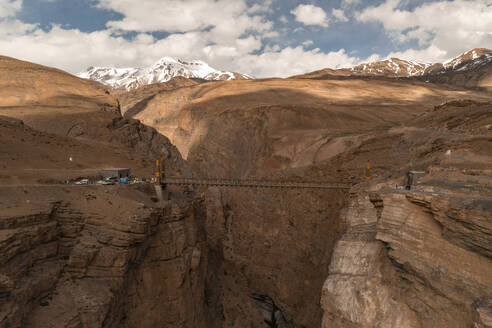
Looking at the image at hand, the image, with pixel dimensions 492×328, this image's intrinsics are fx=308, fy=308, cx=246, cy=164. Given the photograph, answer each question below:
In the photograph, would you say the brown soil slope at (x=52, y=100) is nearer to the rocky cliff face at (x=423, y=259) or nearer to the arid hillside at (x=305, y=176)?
the arid hillside at (x=305, y=176)

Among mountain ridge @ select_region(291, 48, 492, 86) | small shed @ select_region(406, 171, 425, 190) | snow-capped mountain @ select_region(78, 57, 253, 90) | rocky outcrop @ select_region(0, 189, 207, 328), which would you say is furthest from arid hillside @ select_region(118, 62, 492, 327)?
snow-capped mountain @ select_region(78, 57, 253, 90)

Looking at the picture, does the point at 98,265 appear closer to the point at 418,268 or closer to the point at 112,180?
the point at 112,180

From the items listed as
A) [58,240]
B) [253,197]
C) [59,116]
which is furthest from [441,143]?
[59,116]

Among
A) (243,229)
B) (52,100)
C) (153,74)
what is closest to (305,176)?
(243,229)

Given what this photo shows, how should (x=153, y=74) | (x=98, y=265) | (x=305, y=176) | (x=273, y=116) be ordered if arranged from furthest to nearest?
1. (x=153, y=74)
2. (x=273, y=116)
3. (x=305, y=176)
4. (x=98, y=265)

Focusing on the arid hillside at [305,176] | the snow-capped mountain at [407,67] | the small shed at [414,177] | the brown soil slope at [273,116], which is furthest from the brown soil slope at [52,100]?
the snow-capped mountain at [407,67]

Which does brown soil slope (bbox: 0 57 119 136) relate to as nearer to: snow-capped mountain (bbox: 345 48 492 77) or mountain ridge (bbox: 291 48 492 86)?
mountain ridge (bbox: 291 48 492 86)
